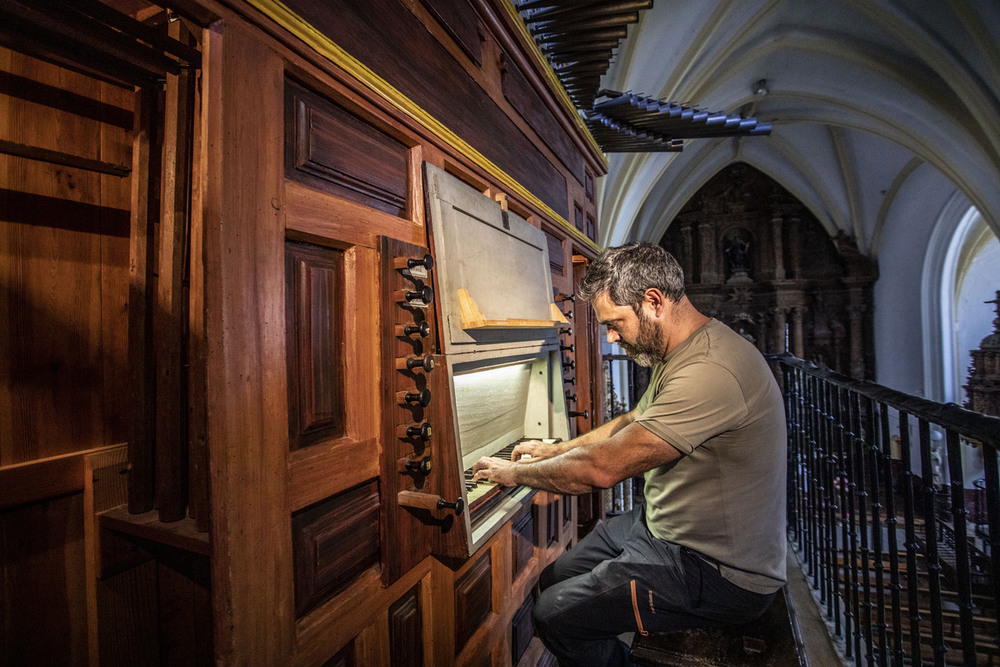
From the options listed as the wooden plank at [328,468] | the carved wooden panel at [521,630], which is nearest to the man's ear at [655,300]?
the wooden plank at [328,468]

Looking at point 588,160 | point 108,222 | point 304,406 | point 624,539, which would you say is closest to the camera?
point 304,406

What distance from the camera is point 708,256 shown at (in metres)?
11.6

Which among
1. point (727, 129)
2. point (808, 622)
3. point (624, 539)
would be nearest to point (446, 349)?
point (624, 539)

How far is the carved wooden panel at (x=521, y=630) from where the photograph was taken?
2188 mm

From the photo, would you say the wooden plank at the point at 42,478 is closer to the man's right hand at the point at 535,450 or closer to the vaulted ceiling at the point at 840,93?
the man's right hand at the point at 535,450

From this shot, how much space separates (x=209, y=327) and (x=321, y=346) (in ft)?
1.06

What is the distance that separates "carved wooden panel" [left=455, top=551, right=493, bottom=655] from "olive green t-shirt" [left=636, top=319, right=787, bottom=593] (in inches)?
31.0

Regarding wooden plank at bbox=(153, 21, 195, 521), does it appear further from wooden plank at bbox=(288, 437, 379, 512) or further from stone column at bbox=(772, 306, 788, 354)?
stone column at bbox=(772, 306, 788, 354)

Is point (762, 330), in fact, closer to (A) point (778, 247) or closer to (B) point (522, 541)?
(A) point (778, 247)

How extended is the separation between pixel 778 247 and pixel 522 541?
11.5 metres

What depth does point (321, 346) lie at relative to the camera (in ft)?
3.94

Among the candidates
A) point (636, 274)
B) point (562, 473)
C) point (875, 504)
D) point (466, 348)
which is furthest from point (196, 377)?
point (875, 504)

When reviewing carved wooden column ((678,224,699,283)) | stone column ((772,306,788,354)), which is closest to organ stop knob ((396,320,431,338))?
carved wooden column ((678,224,699,283))

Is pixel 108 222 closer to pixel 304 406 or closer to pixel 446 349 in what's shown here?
pixel 304 406
